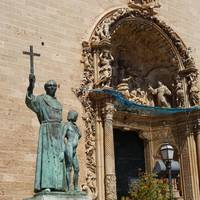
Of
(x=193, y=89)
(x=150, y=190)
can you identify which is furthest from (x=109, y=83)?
(x=150, y=190)

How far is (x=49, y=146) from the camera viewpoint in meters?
7.09

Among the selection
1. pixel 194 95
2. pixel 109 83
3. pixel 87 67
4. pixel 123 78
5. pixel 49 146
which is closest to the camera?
pixel 49 146

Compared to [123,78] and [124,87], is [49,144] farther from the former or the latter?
[123,78]

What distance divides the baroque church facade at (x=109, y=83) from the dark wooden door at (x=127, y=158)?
3cm

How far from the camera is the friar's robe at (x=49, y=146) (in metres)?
6.90

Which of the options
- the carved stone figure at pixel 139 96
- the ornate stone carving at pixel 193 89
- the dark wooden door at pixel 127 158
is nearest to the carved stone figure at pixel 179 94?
the ornate stone carving at pixel 193 89

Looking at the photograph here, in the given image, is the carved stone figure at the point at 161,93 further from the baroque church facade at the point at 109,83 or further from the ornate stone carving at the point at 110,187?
the ornate stone carving at the point at 110,187

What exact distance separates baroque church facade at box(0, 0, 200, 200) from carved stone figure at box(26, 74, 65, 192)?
3940 mm

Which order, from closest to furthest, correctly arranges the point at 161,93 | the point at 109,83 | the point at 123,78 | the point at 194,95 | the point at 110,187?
the point at 110,187 < the point at 109,83 < the point at 194,95 < the point at 123,78 < the point at 161,93

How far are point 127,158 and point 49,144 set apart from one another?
842cm

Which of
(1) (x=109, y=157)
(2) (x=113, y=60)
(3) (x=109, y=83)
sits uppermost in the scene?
(2) (x=113, y=60)

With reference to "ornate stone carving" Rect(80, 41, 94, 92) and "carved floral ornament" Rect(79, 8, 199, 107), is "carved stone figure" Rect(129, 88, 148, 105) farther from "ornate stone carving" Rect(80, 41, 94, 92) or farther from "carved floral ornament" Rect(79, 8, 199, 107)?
"ornate stone carving" Rect(80, 41, 94, 92)

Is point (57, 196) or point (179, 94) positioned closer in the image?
point (57, 196)

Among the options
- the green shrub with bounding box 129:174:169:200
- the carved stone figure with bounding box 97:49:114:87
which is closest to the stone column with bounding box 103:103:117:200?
the carved stone figure with bounding box 97:49:114:87
